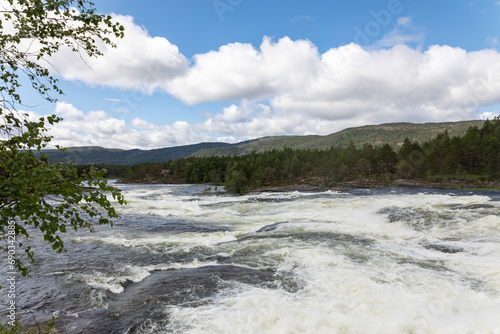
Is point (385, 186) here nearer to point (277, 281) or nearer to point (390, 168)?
point (390, 168)

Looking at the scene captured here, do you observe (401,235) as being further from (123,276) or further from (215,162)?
(215,162)

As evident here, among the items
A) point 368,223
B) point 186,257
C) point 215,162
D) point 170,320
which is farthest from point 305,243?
point 215,162

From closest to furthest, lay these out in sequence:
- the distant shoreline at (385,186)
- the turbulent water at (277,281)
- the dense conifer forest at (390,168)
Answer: the turbulent water at (277,281) < the distant shoreline at (385,186) < the dense conifer forest at (390,168)

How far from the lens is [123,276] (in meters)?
12.6

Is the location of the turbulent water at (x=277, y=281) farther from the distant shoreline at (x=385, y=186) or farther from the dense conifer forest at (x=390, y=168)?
the dense conifer forest at (x=390, y=168)

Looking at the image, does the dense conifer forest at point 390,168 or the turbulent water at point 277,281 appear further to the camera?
the dense conifer forest at point 390,168

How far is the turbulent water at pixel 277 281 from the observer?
8695 mm

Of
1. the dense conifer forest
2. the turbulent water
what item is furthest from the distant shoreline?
Result: the turbulent water

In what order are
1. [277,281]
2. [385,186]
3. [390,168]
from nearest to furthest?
[277,281] → [385,186] → [390,168]

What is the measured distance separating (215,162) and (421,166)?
8533 centimetres

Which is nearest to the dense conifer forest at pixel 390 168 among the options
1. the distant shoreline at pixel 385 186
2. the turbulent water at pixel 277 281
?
the distant shoreline at pixel 385 186

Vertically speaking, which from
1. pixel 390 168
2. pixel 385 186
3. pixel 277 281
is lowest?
pixel 385 186

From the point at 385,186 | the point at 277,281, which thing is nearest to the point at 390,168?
the point at 385,186

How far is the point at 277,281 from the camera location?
11.8m
